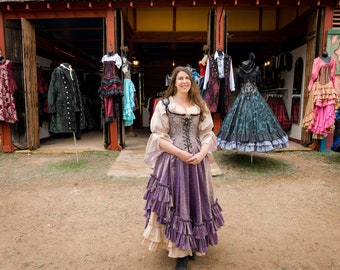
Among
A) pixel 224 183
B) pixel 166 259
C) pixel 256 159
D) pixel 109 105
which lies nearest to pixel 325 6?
pixel 256 159

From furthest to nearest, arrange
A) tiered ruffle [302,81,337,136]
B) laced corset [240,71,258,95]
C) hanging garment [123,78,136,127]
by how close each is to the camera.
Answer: hanging garment [123,78,136,127] → tiered ruffle [302,81,337,136] → laced corset [240,71,258,95]

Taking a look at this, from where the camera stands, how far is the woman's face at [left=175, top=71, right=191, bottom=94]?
7.05ft

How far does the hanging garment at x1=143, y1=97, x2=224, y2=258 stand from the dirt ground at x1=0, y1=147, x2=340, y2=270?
1.03ft

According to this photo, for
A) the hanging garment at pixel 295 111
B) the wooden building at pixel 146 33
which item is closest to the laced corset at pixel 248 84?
the wooden building at pixel 146 33

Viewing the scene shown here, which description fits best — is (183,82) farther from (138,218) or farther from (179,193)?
(138,218)

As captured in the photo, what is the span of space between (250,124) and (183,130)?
2.93m

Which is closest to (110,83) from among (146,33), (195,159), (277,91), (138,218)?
(146,33)

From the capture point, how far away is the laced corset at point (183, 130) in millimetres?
2137

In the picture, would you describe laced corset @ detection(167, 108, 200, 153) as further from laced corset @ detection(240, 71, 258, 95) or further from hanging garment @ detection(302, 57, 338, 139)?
hanging garment @ detection(302, 57, 338, 139)

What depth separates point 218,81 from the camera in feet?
19.7

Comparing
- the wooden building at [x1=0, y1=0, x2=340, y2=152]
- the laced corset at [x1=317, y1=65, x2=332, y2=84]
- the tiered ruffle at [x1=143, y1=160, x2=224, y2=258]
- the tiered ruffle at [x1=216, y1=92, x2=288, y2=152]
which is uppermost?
the wooden building at [x1=0, y1=0, x2=340, y2=152]

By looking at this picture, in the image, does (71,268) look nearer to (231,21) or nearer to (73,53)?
(231,21)

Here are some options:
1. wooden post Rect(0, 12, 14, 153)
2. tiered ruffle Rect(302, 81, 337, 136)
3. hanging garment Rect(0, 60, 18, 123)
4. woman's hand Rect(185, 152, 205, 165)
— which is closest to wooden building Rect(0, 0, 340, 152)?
wooden post Rect(0, 12, 14, 153)

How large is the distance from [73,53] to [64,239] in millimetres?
8647
